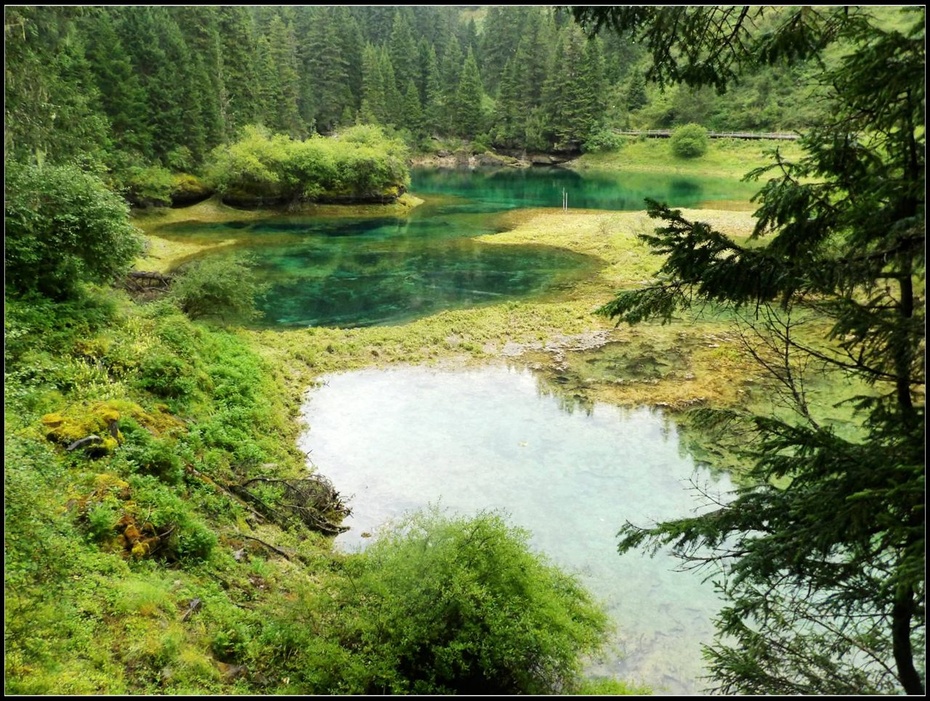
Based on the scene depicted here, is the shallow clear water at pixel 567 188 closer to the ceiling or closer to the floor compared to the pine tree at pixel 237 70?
closer to the floor

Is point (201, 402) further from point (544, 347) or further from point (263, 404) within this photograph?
point (544, 347)

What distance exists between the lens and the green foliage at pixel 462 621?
20.4 feet

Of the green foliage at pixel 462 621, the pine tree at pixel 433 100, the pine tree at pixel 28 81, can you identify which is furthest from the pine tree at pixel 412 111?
the green foliage at pixel 462 621

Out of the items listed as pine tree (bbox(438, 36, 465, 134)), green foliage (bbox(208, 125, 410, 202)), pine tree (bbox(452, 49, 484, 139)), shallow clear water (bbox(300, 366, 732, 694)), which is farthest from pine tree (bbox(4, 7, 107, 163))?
pine tree (bbox(438, 36, 465, 134))

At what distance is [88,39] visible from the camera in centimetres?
3697

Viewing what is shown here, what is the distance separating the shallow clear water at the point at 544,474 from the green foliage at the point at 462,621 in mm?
1077

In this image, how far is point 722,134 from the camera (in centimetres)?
6794

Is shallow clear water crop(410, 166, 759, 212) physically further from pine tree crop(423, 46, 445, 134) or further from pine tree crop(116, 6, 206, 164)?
pine tree crop(116, 6, 206, 164)

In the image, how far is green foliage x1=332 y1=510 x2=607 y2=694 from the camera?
6.22m

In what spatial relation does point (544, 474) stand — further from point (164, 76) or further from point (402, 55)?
point (402, 55)

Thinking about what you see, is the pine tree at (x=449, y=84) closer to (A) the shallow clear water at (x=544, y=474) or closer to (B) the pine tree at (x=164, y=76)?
(B) the pine tree at (x=164, y=76)

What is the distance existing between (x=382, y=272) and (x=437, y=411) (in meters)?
15.0

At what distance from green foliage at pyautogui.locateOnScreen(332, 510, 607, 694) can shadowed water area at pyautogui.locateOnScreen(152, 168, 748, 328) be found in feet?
48.4

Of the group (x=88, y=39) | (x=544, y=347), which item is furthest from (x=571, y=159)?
(x=544, y=347)
